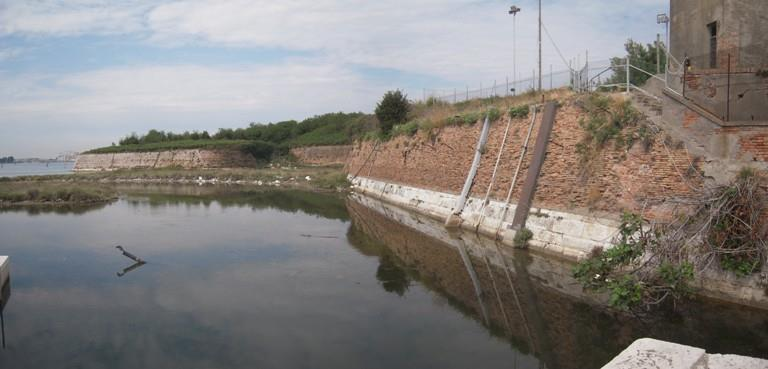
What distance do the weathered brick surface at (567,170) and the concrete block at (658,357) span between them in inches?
247

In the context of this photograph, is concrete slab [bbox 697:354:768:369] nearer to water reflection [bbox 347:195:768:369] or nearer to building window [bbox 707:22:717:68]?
water reflection [bbox 347:195:768:369]

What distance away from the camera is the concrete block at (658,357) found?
4133 mm

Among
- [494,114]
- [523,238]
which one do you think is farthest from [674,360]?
[494,114]

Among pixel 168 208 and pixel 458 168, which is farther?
pixel 168 208

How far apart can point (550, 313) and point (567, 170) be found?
220 inches

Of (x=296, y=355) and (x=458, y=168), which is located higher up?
(x=458, y=168)

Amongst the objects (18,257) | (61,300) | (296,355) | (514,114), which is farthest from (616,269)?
(18,257)

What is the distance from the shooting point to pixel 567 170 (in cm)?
1370

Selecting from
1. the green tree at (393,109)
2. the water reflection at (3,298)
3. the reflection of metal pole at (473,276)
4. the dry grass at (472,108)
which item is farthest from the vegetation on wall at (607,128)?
the green tree at (393,109)

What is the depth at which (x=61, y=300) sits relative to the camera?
406 inches

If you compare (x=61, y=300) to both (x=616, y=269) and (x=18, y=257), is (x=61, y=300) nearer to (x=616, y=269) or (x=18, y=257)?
(x=18, y=257)

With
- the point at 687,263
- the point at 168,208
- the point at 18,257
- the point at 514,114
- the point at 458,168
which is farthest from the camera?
the point at 168,208

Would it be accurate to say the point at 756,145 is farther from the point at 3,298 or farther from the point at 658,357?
the point at 3,298

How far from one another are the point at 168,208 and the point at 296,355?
21327mm
